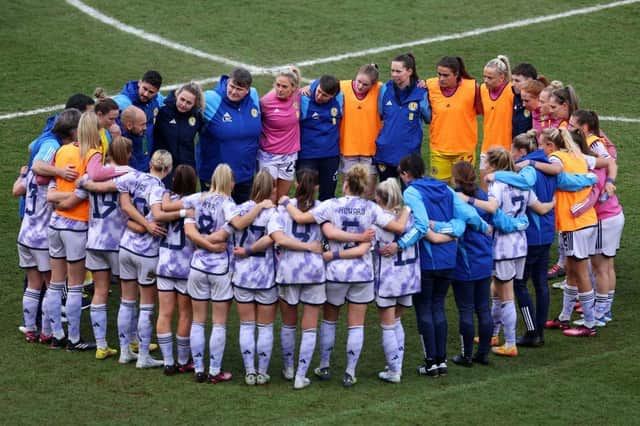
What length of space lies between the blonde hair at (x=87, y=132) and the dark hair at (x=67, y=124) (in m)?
0.20

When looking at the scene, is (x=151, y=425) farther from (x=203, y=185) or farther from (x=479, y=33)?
(x=479, y=33)

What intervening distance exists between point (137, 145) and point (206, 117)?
31.8 inches

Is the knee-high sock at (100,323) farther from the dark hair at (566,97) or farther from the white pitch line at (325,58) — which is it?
the white pitch line at (325,58)

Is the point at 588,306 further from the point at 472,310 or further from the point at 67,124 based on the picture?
the point at 67,124

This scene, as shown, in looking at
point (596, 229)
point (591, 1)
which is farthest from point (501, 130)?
point (591, 1)

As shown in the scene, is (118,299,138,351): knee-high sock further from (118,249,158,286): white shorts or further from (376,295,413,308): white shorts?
(376,295,413,308): white shorts

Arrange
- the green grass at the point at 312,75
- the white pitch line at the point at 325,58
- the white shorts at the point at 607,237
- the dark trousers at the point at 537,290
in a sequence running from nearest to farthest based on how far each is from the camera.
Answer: the green grass at the point at 312,75
the dark trousers at the point at 537,290
the white shorts at the point at 607,237
the white pitch line at the point at 325,58

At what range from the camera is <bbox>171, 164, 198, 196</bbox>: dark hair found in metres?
10.8

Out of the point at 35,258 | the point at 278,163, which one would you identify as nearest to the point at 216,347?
the point at 35,258

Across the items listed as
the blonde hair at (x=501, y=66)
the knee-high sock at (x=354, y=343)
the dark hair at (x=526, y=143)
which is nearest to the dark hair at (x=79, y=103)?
the knee-high sock at (x=354, y=343)

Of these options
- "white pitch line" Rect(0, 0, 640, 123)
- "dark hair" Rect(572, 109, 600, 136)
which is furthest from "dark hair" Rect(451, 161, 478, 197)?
"white pitch line" Rect(0, 0, 640, 123)

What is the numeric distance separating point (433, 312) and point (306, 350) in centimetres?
127

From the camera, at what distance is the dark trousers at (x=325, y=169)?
546 inches

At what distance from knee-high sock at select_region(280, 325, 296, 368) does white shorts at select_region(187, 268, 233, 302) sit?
1.92 ft
